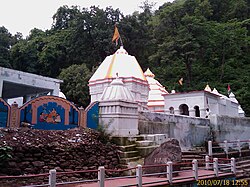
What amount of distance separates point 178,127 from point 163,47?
902 inches

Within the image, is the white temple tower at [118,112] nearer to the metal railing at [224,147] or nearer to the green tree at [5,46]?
the metal railing at [224,147]

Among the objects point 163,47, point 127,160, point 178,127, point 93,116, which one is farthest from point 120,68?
point 163,47

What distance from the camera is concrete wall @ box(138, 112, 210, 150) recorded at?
581 inches

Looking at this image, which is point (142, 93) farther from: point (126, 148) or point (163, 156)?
point (163, 156)

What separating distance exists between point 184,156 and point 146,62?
33.8 m

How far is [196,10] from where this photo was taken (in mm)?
41031

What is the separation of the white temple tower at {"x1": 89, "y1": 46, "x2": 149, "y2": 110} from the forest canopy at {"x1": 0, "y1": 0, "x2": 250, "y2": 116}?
38.5 feet

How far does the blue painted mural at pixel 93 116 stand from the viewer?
39.9ft

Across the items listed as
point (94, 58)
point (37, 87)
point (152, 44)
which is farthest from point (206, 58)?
point (37, 87)

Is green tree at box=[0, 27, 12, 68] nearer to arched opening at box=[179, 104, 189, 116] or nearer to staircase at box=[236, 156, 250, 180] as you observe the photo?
arched opening at box=[179, 104, 189, 116]

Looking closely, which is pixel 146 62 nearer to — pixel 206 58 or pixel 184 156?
pixel 206 58

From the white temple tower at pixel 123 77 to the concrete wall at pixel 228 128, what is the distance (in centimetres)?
554

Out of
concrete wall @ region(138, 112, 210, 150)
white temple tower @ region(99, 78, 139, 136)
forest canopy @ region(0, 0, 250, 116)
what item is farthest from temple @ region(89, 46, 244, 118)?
forest canopy @ region(0, 0, 250, 116)

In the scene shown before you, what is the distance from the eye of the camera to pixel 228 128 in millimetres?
20922
